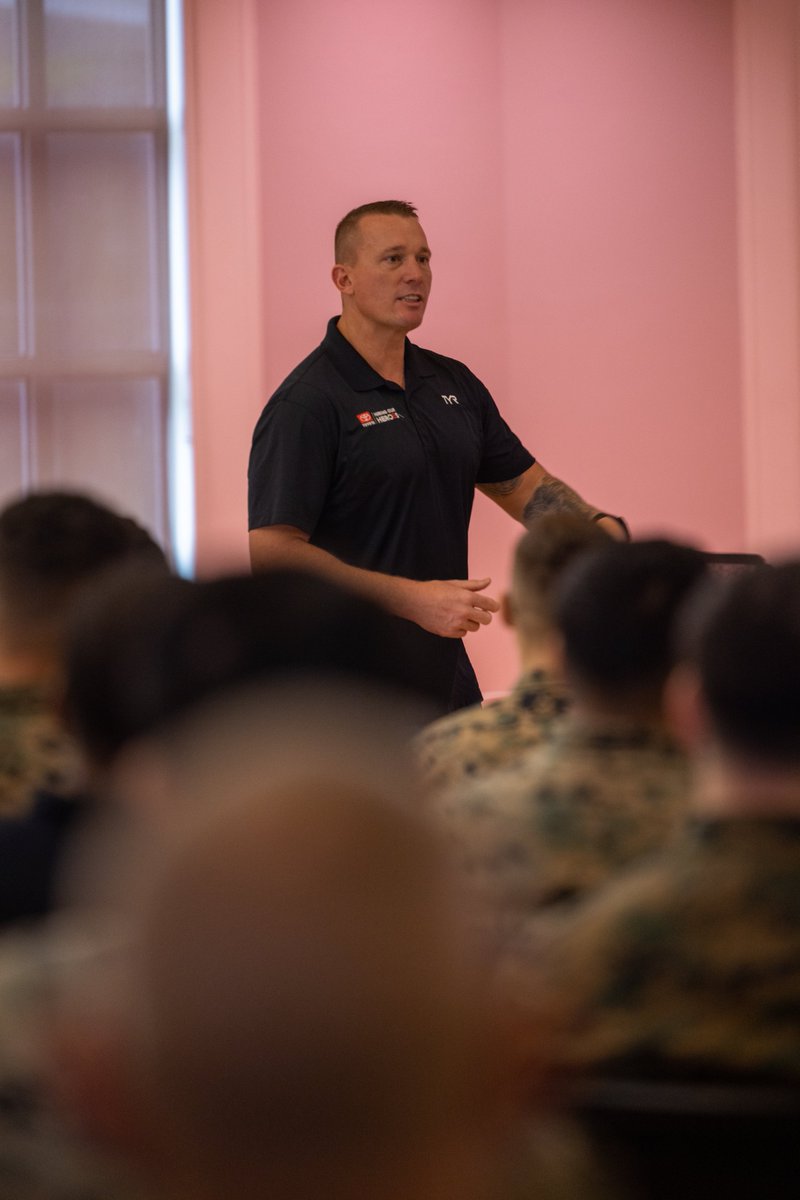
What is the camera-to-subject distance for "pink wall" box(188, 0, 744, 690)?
4938 mm

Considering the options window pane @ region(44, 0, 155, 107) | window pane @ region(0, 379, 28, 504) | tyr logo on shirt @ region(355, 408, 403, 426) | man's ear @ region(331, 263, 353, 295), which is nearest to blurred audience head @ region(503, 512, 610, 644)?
tyr logo on shirt @ region(355, 408, 403, 426)

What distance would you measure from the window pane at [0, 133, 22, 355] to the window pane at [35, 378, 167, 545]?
257 mm

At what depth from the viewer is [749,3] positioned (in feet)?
16.5

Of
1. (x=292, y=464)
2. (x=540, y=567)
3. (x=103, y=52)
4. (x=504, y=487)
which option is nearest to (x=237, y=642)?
(x=540, y=567)

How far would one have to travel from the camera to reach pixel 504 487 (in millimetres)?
3781

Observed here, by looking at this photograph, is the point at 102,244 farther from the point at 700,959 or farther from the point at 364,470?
the point at 700,959

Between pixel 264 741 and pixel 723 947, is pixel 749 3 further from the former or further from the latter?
pixel 264 741

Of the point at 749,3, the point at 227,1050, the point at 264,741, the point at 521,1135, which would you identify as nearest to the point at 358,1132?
the point at 227,1050

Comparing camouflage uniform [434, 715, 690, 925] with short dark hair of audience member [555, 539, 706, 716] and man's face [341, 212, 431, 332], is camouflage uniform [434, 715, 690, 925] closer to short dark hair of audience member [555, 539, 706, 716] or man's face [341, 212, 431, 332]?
short dark hair of audience member [555, 539, 706, 716]

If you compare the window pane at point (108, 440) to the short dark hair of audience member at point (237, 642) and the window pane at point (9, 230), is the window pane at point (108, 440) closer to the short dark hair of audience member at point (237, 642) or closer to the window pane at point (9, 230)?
the window pane at point (9, 230)

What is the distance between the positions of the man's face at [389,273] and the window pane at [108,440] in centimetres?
150

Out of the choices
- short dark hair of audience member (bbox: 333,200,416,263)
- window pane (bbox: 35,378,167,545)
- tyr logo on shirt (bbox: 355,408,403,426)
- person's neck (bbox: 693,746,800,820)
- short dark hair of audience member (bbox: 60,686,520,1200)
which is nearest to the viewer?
short dark hair of audience member (bbox: 60,686,520,1200)

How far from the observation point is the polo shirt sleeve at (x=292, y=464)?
337 cm

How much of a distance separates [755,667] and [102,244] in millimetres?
4141
